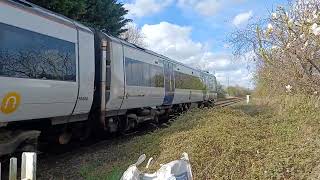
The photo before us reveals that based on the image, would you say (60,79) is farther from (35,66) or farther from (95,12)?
(95,12)

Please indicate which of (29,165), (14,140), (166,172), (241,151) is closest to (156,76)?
(14,140)

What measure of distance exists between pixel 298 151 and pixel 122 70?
7.70m

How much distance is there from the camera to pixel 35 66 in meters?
8.73

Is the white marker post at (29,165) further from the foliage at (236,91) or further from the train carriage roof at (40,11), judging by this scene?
the foliage at (236,91)

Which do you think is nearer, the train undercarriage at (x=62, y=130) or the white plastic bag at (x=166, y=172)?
the white plastic bag at (x=166, y=172)

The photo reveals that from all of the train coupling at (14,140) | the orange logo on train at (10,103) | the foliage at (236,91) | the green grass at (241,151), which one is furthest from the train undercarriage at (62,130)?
the foliage at (236,91)

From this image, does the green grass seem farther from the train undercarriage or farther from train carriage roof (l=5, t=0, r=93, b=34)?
train carriage roof (l=5, t=0, r=93, b=34)

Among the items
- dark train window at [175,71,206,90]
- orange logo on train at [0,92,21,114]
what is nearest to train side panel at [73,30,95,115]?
orange logo on train at [0,92,21,114]

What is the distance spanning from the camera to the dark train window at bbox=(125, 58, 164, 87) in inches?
570

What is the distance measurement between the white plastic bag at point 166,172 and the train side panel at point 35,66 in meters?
3.78

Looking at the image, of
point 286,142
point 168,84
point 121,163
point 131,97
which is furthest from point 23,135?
point 168,84

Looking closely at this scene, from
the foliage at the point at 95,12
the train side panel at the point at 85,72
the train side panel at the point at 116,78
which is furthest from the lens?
the foliage at the point at 95,12

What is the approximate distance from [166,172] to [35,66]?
487 cm

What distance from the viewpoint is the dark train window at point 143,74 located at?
47.5 feet
